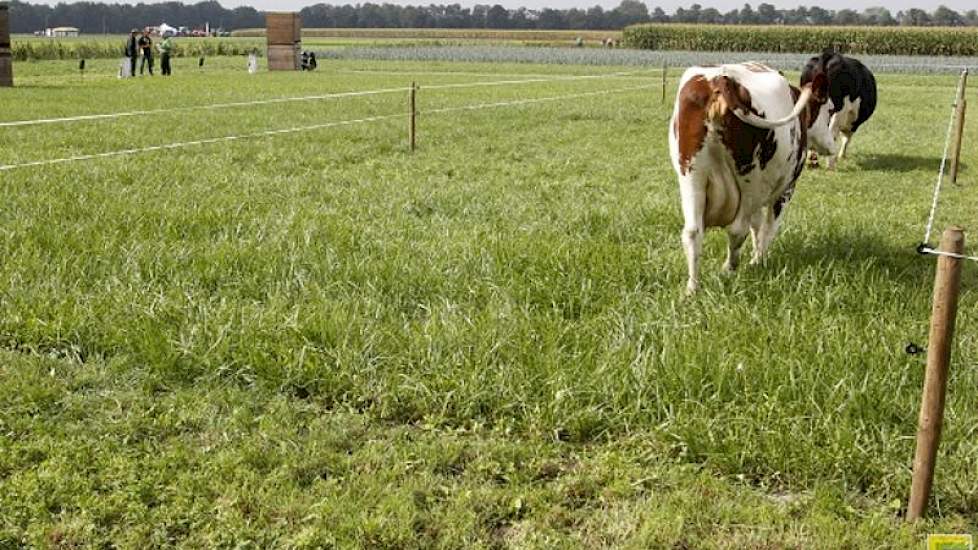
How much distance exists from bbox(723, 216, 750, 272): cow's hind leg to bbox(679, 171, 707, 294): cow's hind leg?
305 mm

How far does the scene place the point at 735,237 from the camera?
5992mm

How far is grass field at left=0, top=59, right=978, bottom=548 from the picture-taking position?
3361mm

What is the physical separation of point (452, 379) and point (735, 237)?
2.47 m

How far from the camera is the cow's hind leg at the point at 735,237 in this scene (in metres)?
5.93

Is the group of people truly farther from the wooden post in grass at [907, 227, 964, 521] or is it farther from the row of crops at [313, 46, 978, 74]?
the wooden post in grass at [907, 227, 964, 521]

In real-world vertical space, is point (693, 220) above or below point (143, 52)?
below

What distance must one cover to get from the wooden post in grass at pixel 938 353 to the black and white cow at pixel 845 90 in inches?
375

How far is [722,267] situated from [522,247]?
4.49 ft

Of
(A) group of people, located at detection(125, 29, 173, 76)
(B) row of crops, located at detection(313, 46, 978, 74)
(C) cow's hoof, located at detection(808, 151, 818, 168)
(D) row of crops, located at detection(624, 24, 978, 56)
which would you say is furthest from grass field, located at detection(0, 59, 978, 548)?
(D) row of crops, located at detection(624, 24, 978, 56)

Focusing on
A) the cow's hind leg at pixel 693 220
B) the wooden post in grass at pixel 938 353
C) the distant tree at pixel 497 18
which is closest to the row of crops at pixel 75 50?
the cow's hind leg at pixel 693 220

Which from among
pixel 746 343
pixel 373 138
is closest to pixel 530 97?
pixel 373 138
